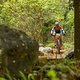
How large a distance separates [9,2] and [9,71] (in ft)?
59.4

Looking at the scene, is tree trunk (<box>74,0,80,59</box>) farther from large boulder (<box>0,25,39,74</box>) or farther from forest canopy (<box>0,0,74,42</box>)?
forest canopy (<box>0,0,74,42</box>)

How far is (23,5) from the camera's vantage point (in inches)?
1009

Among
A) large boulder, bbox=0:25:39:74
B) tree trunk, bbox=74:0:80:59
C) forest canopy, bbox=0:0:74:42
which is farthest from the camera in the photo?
forest canopy, bbox=0:0:74:42

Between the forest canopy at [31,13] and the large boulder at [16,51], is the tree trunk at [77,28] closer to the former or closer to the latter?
the large boulder at [16,51]

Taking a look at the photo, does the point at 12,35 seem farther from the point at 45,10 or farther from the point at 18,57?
the point at 45,10

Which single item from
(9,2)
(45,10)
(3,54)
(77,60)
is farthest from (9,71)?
(45,10)

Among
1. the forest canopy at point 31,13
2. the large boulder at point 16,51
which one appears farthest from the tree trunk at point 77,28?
the forest canopy at point 31,13

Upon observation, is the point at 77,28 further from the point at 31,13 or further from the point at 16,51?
the point at 31,13

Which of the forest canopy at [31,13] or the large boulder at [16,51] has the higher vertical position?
the large boulder at [16,51]

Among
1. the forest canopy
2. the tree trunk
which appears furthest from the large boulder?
the forest canopy

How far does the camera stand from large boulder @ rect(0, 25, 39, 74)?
7.19 m

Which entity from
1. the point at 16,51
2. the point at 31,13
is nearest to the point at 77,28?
the point at 16,51

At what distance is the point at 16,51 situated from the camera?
24.4 ft

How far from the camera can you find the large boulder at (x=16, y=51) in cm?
719
